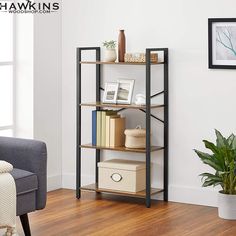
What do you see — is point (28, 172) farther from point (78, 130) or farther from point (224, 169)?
point (224, 169)

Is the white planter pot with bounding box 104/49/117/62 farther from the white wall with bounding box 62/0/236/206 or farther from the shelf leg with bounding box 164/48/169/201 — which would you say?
the shelf leg with bounding box 164/48/169/201

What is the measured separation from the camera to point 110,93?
19.6 feet

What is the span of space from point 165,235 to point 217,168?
748mm

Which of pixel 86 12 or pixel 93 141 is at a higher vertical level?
pixel 86 12

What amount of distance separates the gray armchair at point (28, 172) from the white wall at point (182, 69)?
5.05 feet

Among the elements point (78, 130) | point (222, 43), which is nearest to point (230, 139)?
point (222, 43)

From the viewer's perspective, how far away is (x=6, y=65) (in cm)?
613

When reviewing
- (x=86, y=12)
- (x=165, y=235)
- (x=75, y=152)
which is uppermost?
(x=86, y=12)

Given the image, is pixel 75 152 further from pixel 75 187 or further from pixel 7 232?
pixel 7 232

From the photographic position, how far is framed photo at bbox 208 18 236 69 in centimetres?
553

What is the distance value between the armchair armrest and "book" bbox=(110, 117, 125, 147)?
1.26 meters

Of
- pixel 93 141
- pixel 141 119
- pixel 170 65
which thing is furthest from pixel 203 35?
pixel 93 141

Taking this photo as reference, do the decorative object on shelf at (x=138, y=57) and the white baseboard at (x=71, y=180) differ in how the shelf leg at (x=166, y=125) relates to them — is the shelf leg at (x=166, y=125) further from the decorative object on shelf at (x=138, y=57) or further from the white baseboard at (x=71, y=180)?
the white baseboard at (x=71, y=180)

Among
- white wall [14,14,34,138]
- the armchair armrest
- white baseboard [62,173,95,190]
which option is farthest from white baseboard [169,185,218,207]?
the armchair armrest
